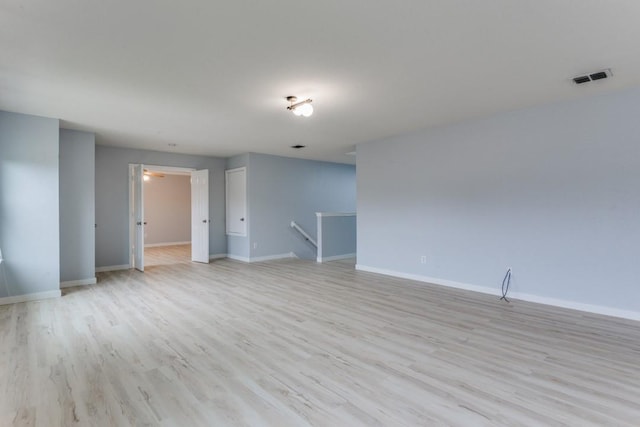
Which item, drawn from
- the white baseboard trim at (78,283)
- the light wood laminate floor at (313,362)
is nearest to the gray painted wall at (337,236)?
the light wood laminate floor at (313,362)

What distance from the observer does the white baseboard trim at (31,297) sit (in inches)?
173

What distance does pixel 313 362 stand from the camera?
271 centimetres

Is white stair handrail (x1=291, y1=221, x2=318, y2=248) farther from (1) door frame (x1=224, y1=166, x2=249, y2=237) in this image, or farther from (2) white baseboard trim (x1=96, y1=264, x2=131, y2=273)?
(2) white baseboard trim (x1=96, y1=264, x2=131, y2=273)

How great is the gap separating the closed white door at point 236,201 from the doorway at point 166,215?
678 millimetres

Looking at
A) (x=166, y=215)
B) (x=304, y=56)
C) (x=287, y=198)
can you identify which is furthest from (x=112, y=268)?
(x=304, y=56)

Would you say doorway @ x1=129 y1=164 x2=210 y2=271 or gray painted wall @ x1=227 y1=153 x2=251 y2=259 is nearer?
doorway @ x1=129 y1=164 x2=210 y2=271

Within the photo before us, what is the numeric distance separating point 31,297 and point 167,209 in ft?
22.4

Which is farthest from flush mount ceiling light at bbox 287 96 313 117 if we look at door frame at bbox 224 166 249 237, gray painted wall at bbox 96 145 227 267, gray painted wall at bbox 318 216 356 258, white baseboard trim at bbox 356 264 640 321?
gray painted wall at bbox 96 145 227 267

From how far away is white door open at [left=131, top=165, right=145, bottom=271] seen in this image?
22.1ft

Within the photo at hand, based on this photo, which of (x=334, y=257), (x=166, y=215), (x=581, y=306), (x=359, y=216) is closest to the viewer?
(x=581, y=306)

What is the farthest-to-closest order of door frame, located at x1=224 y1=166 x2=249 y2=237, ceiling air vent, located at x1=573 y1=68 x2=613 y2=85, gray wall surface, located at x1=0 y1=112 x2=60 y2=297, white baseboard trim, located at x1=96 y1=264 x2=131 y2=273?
door frame, located at x1=224 y1=166 x2=249 y2=237
white baseboard trim, located at x1=96 y1=264 x2=131 y2=273
gray wall surface, located at x1=0 y1=112 x2=60 y2=297
ceiling air vent, located at x1=573 y1=68 x2=613 y2=85

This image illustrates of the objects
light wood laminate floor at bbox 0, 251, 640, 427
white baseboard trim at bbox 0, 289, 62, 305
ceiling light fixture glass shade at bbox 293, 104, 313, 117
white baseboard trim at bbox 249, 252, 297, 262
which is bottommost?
light wood laminate floor at bbox 0, 251, 640, 427

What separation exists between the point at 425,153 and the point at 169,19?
14.3 feet

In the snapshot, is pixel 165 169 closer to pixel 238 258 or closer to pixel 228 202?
pixel 228 202
